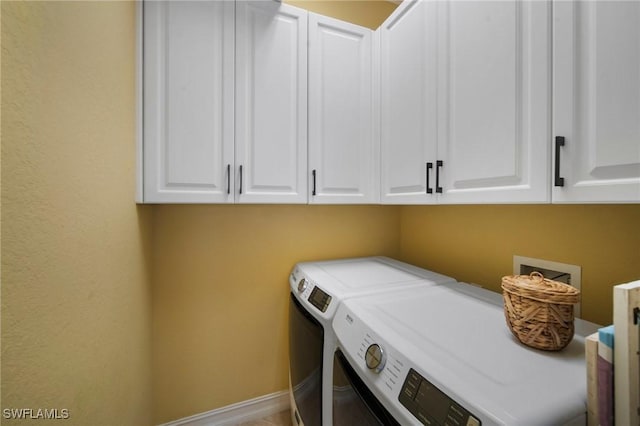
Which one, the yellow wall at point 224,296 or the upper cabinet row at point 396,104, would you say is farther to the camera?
the yellow wall at point 224,296

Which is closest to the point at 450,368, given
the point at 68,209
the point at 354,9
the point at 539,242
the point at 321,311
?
the point at 321,311

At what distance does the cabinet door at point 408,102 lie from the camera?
3.60ft

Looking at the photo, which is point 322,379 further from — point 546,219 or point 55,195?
point 546,219

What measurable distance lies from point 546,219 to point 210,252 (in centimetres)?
170

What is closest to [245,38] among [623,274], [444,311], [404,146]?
[404,146]

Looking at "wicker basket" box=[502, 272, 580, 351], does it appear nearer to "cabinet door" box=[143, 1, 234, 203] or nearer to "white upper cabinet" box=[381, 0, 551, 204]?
"white upper cabinet" box=[381, 0, 551, 204]

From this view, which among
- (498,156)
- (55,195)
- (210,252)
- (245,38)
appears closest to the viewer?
(55,195)

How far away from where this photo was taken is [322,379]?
3.12 feet

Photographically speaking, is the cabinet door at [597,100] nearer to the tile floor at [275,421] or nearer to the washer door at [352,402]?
the washer door at [352,402]

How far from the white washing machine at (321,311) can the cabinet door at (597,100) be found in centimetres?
73

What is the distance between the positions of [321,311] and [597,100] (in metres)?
1.04

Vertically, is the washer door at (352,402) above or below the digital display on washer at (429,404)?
below

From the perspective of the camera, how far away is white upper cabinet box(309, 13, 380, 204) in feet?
4.50

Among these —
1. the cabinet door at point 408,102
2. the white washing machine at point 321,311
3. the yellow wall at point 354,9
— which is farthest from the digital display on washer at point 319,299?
the yellow wall at point 354,9
